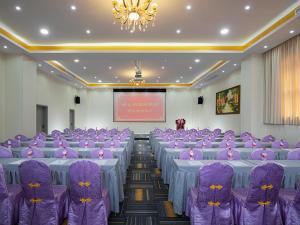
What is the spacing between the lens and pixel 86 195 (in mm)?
2990

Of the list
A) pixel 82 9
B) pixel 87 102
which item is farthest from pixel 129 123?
pixel 82 9

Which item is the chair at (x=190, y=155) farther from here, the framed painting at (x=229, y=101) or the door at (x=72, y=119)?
the door at (x=72, y=119)

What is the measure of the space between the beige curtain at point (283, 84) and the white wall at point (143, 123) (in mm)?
10984

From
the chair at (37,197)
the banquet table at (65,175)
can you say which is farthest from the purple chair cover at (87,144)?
the chair at (37,197)

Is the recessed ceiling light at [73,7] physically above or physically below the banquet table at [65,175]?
above

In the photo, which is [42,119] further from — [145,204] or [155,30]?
[145,204]

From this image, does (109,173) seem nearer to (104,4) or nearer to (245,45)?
(104,4)

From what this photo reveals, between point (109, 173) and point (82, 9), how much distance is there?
15.1ft

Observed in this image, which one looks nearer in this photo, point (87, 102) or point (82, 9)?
point (82, 9)

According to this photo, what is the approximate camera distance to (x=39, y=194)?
301cm

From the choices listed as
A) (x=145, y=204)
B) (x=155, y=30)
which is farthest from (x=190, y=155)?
(x=155, y=30)

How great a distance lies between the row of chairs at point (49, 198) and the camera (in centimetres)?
293

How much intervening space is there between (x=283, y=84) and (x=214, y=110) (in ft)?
27.1

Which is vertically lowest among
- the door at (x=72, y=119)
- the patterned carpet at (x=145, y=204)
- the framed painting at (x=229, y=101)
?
the patterned carpet at (x=145, y=204)
